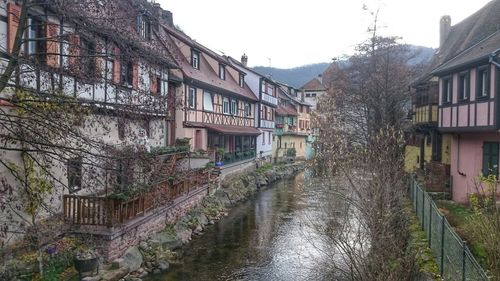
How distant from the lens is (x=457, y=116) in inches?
698

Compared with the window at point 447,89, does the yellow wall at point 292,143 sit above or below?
below

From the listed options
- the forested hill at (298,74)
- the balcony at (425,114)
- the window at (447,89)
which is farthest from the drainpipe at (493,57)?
the forested hill at (298,74)

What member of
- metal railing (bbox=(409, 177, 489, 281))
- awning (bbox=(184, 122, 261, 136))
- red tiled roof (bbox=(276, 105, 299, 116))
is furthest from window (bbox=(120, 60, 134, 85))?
red tiled roof (bbox=(276, 105, 299, 116))

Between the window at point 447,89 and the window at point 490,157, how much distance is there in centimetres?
330

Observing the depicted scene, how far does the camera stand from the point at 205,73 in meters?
29.7

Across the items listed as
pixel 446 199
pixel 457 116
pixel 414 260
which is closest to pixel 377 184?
pixel 414 260

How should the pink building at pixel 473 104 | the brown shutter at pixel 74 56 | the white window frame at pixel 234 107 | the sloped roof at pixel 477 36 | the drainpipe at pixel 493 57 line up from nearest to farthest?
the brown shutter at pixel 74 56 → the drainpipe at pixel 493 57 → the pink building at pixel 473 104 → the sloped roof at pixel 477 36 → the white window frame at pixel 234 107

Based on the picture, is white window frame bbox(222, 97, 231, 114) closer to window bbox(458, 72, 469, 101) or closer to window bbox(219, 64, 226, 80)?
window bbox(219, 64, 226, 80)

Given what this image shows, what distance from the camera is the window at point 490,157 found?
617 inches

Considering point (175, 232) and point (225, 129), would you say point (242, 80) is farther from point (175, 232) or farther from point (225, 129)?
point (175, 232)

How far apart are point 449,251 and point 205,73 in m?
23.4

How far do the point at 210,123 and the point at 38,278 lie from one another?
1939 centimetres

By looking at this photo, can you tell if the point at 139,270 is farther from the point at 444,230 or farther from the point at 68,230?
the point at 444,230

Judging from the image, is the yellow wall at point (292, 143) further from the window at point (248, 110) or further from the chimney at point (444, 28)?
the chimney at point (444, 28)
